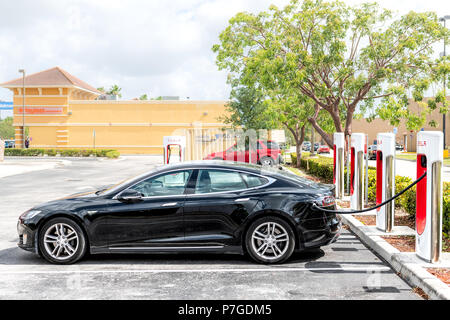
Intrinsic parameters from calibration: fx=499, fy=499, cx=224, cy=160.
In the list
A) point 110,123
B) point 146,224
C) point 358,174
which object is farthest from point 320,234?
point 110,123

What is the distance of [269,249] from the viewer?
660cm

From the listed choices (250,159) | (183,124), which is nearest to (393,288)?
(250,159)

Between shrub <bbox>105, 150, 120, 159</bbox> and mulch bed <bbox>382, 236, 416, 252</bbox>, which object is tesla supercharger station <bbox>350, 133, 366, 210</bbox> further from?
shrub <bbox>105, 150, 120, 159</bbox>

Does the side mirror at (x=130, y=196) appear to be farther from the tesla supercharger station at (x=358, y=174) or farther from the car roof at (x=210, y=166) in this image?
the tesla supercharger station at (x=358, y=174)

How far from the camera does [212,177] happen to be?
6.88 m

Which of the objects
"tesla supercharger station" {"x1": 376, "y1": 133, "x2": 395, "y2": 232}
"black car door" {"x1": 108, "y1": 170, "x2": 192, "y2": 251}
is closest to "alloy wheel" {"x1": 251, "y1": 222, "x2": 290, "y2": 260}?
"black car door" {"x1": 108, "y1": 170, "x2": 192, "y2": 251}

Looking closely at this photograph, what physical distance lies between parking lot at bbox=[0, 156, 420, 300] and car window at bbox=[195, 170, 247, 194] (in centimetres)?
98

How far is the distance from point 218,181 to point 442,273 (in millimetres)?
3006

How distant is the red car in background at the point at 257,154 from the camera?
88.1ft

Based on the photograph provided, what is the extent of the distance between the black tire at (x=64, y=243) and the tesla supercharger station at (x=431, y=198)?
4.44m

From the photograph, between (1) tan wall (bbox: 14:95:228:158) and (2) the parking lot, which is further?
(1) tan wall (bbox: 14:95:228:158)

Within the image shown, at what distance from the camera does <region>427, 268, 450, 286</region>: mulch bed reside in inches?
217
